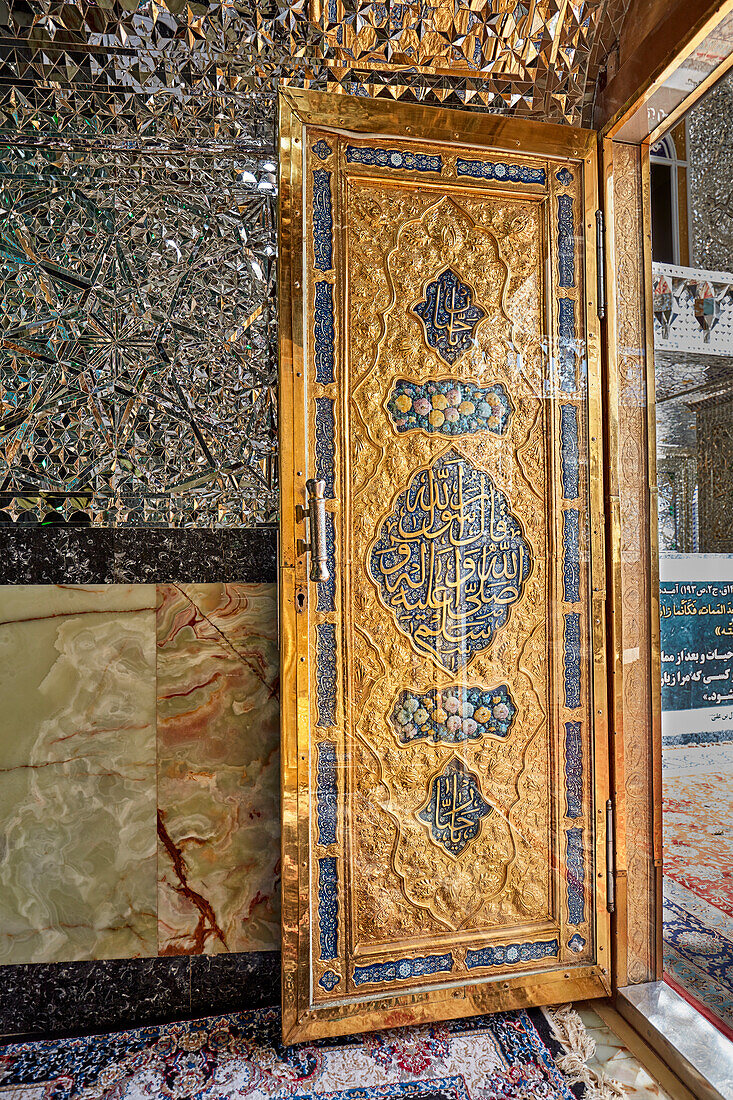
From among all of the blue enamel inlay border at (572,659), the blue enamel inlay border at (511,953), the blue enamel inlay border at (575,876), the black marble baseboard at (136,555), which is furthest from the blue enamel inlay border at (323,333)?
the blue enamel inlay border at (511,953)

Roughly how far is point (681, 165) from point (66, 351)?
1852 millimetres

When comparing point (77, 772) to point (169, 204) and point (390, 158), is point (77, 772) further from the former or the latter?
point (390, 158)

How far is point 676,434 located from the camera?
5.50ft

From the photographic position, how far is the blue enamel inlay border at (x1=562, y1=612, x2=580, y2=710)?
57.6 inches

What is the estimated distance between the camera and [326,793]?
1331 mm

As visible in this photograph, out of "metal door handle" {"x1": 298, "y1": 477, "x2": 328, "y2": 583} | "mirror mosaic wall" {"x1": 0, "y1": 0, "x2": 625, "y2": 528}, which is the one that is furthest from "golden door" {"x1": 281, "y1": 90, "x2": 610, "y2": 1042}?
"mirror mosaic wall" {"x1": 0, "y1": 0, "x2": 625, "y2": 528}

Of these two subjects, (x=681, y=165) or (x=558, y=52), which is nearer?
(x=558, y=52)

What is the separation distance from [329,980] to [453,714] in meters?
0.65

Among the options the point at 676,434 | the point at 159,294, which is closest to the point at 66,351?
the point at 159,294

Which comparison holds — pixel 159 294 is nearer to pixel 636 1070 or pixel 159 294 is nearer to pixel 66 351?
pixel 66 351

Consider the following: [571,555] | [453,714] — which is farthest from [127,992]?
[571,555]

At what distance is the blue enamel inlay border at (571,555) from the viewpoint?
4.82 feet

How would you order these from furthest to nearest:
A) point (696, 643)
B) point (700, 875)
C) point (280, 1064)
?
point (700, 875) < point (696, 643) < point (280, 1064)

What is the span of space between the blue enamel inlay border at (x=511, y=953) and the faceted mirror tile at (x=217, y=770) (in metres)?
0.49
